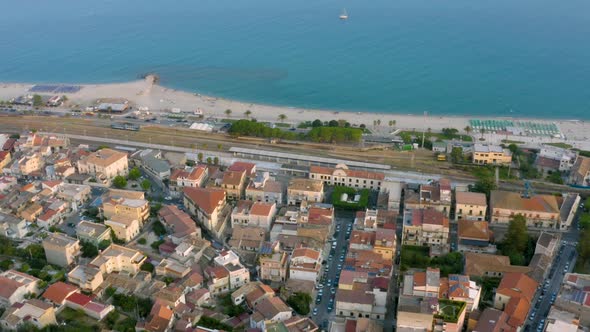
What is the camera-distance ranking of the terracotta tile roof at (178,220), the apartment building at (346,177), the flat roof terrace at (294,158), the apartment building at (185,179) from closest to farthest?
the terracotta tile roof at (178,220) → the apartment building at (185,179) → the apartment building at (346,177) → the flat roof terrace at (294,158)

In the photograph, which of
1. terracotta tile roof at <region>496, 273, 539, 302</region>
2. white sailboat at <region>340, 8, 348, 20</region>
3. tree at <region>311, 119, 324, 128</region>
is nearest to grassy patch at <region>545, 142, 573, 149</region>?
tree at <region>311, 119, 324, 128</region>

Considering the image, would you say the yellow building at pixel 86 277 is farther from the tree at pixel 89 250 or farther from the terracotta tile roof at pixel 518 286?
the terracotta tile roof at pixel 518 286

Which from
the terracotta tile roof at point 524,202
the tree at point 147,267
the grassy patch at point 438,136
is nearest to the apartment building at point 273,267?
the tree at point 147,267

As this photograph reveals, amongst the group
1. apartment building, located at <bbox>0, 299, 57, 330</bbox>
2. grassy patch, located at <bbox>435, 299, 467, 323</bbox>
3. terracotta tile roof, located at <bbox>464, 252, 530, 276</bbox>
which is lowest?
apartment building, located at <bbox>0, 299, 57, 330</bbox>

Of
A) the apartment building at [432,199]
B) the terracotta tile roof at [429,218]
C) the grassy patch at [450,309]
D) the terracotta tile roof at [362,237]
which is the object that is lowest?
the grassy patch at [450,309]

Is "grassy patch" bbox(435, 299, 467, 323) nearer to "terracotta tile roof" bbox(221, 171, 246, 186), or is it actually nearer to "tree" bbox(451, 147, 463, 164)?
"terracotta tile roof" bbox(221, 171, 246, 186)

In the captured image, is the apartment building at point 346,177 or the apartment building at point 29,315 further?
the apartment building at point 346,177
